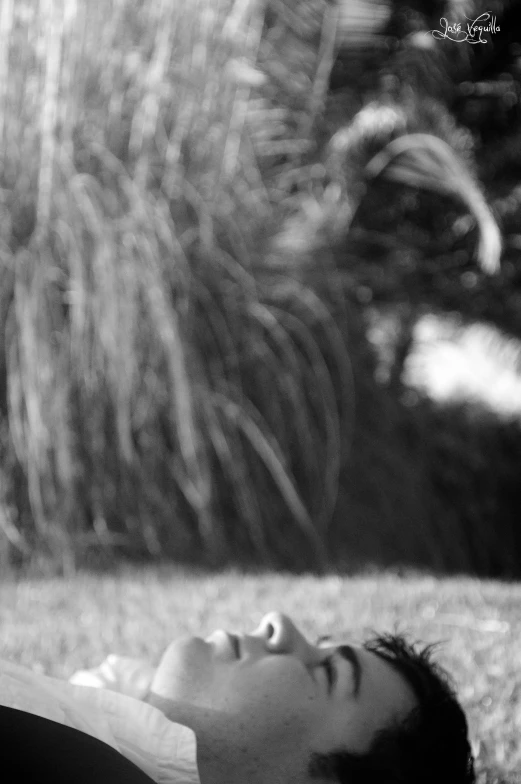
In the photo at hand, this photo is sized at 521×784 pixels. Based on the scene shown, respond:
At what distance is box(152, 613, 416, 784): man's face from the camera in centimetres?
147

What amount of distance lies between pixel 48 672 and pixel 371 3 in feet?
13.0

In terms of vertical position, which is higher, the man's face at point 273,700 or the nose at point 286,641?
the nose at point 286,641

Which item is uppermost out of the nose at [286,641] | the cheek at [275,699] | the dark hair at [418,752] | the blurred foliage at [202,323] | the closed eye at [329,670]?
the blurred foliage at [202,323]

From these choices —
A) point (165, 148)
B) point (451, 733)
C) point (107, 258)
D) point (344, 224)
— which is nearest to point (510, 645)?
point (451, 733)

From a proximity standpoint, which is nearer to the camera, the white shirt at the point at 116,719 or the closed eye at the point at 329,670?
the white shirt at the point at 116,719

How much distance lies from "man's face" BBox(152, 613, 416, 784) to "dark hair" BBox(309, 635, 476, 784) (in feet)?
0.05

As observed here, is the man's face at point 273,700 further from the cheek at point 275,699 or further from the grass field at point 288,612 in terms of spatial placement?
the grass field at point 288,612

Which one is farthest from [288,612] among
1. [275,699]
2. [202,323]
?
[275,699]

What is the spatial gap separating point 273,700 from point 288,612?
1503 millimetres

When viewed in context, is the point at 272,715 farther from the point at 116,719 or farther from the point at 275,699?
the point at 116,719

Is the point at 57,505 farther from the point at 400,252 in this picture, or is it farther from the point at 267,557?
the point at 400,252

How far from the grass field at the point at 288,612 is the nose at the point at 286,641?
487mm

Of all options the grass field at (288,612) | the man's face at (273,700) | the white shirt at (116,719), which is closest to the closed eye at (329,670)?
the man's face at (273,700)

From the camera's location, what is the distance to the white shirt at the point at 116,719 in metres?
1.41
